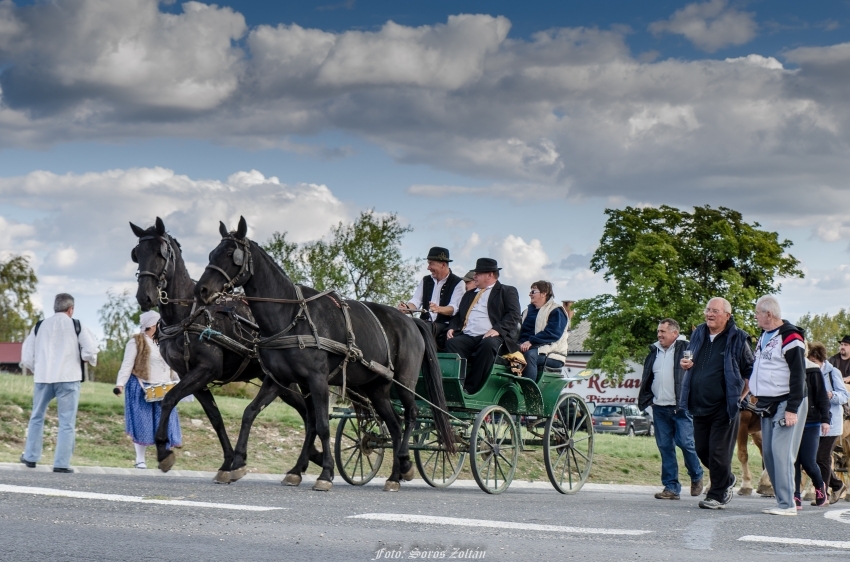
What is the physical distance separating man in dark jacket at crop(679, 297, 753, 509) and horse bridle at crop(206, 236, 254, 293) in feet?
14.1

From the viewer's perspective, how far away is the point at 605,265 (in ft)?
175

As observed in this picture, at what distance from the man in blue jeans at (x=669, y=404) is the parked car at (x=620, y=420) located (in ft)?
102

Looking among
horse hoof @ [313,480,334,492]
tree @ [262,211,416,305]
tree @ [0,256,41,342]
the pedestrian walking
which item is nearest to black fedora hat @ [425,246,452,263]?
horse hoof @ [313,480,334,492]

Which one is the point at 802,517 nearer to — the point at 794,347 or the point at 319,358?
the point at 794,347

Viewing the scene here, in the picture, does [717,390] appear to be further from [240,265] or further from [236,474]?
[236,474]

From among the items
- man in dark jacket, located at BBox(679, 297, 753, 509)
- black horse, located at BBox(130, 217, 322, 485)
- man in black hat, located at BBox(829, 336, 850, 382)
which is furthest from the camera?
man in black hat, located at BBox(829, 336, 850, 382)

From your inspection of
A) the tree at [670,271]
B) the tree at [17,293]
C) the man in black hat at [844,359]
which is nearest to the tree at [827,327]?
the tree at [670,271]

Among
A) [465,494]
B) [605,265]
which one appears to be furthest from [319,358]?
[605,265]

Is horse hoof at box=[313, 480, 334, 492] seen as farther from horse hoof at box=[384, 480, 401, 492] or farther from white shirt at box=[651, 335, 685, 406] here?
white shirt at box=[651, 335, 685, 406]

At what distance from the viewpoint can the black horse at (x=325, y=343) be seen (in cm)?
1134

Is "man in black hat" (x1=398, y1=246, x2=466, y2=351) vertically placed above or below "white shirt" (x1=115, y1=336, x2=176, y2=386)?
above

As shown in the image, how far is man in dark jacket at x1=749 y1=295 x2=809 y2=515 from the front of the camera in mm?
11055

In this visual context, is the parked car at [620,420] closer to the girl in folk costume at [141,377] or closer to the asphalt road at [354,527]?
the girl in folk costume at [141,377]

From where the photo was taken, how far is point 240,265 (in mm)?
11297
